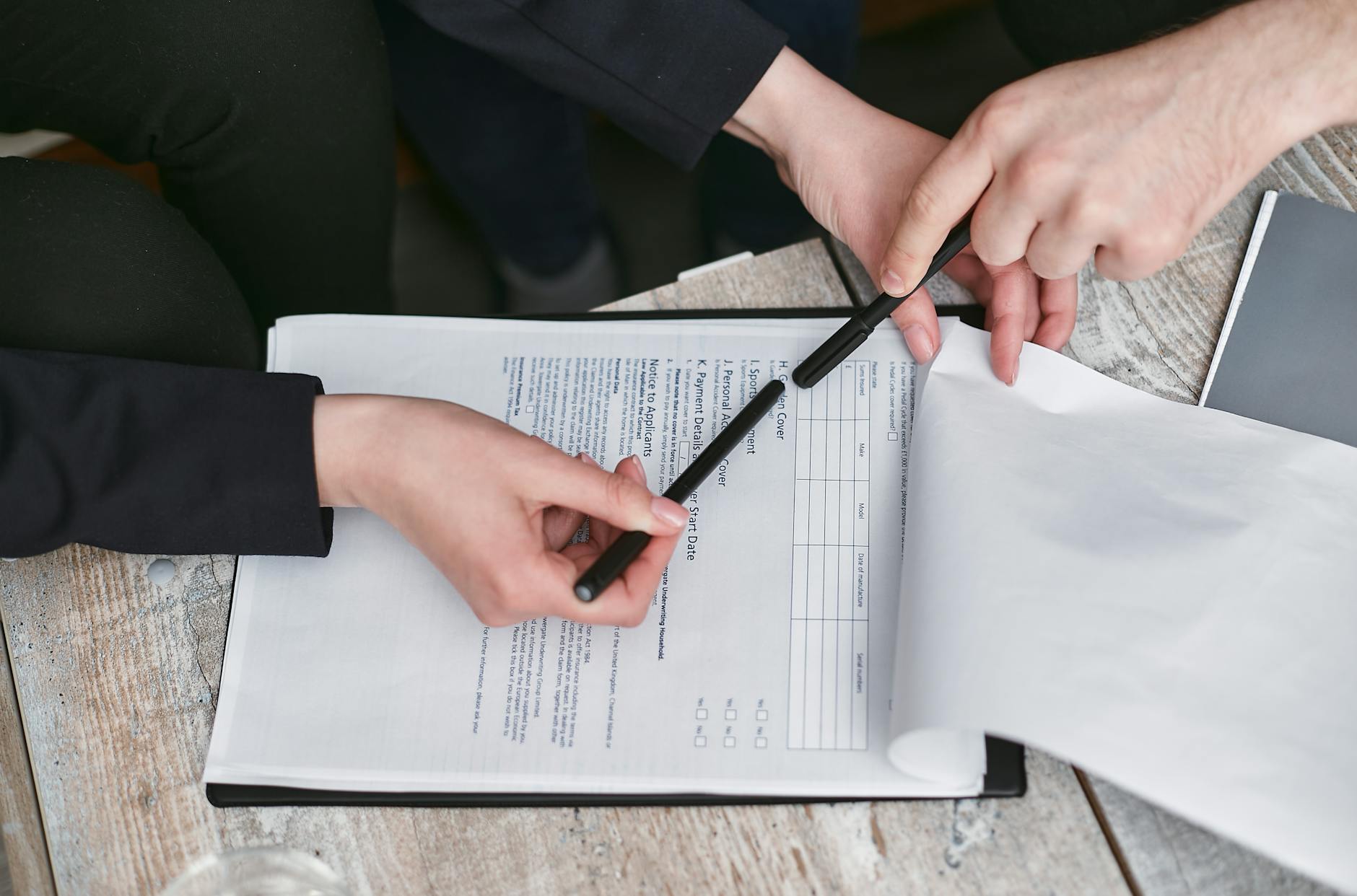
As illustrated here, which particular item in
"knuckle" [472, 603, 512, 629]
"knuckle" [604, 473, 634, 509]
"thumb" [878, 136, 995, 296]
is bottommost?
"knuckle" [472, 603, 512, 629]

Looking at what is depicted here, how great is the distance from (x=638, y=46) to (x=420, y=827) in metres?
0.54

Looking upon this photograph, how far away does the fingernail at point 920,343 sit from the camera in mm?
606

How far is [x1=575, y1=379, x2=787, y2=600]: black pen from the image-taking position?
51cm

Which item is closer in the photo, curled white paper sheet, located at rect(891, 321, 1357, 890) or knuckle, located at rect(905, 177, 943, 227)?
curled white paper sheet, located at rect(891, 321, 1357, 890)

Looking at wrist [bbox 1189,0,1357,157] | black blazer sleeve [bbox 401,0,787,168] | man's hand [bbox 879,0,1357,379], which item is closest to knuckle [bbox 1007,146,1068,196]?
man's hand [bbox 879,0,1357,379]

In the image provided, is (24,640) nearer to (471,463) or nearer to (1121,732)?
(471,463)

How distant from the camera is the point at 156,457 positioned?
1.81ft

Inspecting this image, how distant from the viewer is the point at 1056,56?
85cm

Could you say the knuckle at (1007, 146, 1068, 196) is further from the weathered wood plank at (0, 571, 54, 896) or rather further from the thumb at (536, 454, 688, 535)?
the weathered wood plank at (0, 571, 54, 896)

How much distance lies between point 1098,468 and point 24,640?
0.67 metres

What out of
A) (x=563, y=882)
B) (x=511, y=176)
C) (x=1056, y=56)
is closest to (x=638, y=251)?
(x=511, y=176)

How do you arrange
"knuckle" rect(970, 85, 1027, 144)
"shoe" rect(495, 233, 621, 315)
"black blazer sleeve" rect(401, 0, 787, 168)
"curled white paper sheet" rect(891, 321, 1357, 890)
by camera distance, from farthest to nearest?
"shoe" rect(495, 233, 621, 315) → "black blazer sleeve" rect(401, 0, 787, 168) → "knuckle" rect(970, 85, 1027, 144) → "curled white paper sheet" rect(891, 321, 1357, 890)

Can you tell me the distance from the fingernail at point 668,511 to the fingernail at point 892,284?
206 millimetres

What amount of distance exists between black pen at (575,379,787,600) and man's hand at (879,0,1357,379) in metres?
0.17
